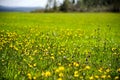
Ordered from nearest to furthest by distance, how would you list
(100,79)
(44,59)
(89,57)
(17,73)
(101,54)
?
(100,79)
(17,73)
(44,59)
(89,57)
(101,54)

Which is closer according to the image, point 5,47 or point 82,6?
point 5,47

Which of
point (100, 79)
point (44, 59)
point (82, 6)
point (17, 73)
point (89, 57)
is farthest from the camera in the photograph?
point (82, 6)

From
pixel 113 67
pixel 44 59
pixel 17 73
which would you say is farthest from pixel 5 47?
pixel 113 67

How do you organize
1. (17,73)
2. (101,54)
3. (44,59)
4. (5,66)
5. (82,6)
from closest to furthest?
1. (17,73)
2. (5,66)
3. (44,59)
4. (101,54)
5. (82,6)

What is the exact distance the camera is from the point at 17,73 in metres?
5.07

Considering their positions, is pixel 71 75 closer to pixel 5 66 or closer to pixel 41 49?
pixel 5 66

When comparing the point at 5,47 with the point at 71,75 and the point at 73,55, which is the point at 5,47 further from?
the point at 71,75

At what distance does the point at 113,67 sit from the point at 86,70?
71 centimetres

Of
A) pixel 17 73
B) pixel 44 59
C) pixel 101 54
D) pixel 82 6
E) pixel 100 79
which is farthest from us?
pixel 82 6

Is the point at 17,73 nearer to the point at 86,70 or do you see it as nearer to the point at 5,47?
the point at 86,70

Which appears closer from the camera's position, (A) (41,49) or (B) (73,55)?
(B) (73,55)

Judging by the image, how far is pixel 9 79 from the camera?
15.8 feet

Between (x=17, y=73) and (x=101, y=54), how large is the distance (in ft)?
8.63

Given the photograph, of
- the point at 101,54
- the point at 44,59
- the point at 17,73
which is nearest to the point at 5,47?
the point at 44,59
